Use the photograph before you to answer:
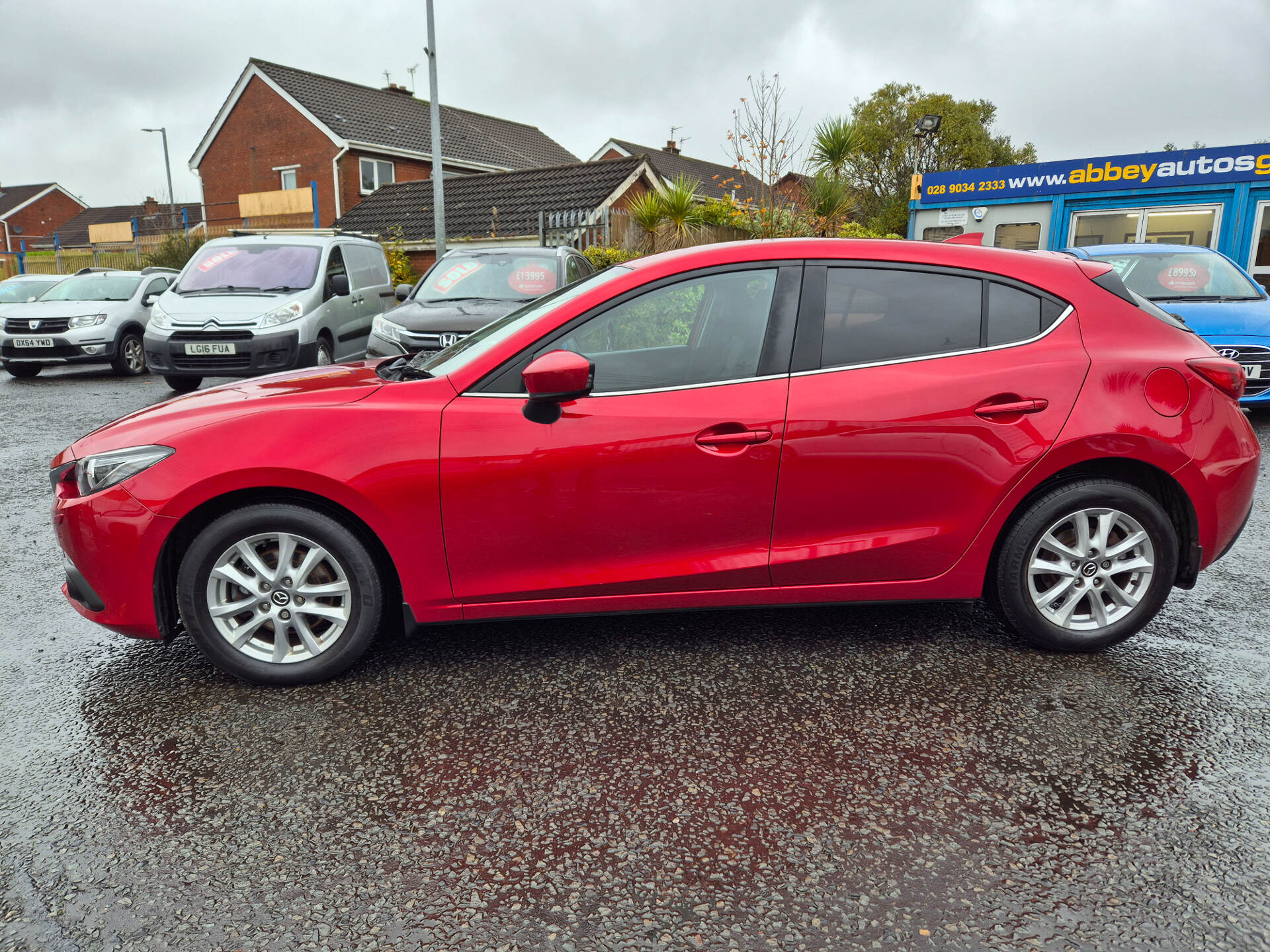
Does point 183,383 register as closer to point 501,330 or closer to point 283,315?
point 283,315

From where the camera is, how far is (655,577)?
336 cm

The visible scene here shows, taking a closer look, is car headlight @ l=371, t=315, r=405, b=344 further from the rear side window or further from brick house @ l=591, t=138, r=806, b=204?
brick house @ l=591, t=138, r=806, b=204

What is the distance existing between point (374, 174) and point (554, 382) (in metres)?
35.0

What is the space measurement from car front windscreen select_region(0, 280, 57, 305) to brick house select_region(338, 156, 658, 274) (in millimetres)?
9234

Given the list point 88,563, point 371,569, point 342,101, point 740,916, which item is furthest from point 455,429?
point 342,101

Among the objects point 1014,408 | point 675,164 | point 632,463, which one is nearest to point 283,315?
point 632,463

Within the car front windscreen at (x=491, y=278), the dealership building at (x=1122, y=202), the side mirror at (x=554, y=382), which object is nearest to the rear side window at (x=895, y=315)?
the side mirror at (x=554, y=382)

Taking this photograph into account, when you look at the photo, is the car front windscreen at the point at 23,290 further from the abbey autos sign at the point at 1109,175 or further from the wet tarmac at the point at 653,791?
the abbey autos sign at the point at 1109,175

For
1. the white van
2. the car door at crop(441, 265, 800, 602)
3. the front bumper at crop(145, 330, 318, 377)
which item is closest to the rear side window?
the car door at crop(441, 265, 800, 602)

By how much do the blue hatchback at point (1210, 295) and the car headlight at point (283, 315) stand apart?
8.09m

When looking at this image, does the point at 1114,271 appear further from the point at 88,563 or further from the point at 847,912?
the point at 88,563

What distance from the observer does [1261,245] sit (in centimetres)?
1229

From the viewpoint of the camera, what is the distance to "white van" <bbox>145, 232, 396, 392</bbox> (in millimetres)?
10242

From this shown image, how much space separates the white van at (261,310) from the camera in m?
10.2
